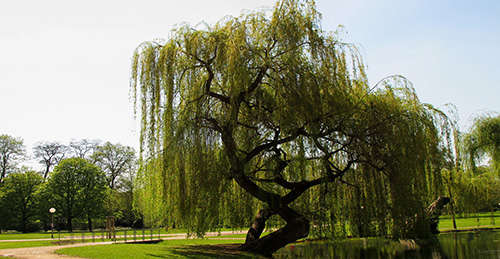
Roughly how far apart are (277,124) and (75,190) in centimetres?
3675

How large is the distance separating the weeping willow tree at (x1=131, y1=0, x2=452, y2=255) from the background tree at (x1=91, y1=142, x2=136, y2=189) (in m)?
42.2

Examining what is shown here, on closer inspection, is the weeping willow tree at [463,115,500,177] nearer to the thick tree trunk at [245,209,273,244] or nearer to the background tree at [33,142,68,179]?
the thick tree trunk at [245,209,273,244]

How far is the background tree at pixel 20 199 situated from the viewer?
41953 mm

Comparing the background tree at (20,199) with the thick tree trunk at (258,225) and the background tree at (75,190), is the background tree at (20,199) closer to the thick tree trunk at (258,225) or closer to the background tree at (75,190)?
the background tree at (75,190)

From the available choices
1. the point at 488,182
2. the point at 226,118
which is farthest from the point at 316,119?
the point at 488,182

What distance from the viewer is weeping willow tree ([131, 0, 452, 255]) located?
1191 centimetres

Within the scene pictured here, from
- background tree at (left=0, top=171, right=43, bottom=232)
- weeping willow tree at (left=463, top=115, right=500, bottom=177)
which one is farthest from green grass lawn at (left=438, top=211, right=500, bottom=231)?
background tree at (left=0, top=171, right=43, bottom=232)

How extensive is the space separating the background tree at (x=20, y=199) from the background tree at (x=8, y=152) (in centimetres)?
401

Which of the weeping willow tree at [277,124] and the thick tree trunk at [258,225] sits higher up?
the weeping willow tree at [277,124]

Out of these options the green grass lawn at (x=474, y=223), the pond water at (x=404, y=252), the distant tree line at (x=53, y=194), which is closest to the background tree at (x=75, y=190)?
the distant tree line at (x=53, y=194)

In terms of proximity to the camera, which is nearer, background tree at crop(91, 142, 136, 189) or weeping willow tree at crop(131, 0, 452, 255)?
weeping willow tree at crop(131, 0, 452, 255)

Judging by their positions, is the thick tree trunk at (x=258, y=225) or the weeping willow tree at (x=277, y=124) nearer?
the weeping willow tree at (x=277, y=124)

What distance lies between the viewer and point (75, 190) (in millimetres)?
42938

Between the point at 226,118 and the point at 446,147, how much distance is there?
7.20 metres
